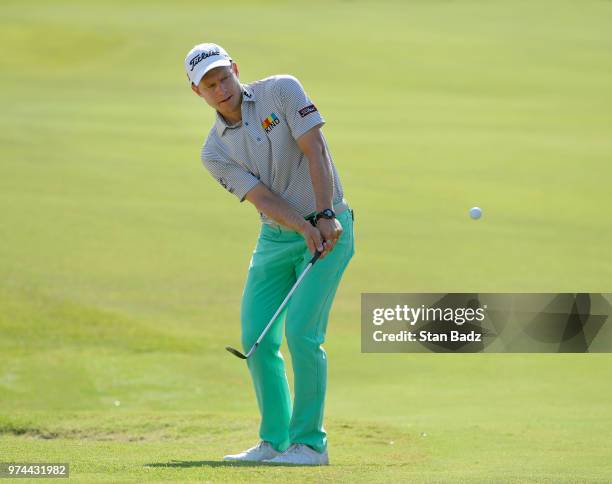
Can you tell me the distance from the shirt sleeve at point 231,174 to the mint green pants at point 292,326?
254 millimetres

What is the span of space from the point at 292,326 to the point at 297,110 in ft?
3.22

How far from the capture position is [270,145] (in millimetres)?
5609

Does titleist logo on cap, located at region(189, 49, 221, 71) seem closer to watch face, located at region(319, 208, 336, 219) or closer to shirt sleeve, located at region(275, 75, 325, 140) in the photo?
shirt sleeve, located at region(275, 75, 325, 140)

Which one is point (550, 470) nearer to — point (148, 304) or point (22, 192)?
point (148, 304)

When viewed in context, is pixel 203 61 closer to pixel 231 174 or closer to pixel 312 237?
pixel 231 174

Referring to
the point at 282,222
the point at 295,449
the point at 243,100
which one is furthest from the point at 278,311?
the point at 243,100

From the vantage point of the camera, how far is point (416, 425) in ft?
24.9

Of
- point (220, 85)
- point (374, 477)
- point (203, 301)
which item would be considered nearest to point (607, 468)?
point (374, 477)

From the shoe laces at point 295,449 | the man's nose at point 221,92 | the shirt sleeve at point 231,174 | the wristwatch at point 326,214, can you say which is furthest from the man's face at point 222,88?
the shoe laces at point 295,449

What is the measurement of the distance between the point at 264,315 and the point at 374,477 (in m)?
1.17

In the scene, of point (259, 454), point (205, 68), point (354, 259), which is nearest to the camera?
point (205, 68)

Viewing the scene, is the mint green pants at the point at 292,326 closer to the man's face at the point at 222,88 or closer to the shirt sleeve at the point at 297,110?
the shirt sleeve at the point at 297,110

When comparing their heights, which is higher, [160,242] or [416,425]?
[160,242]

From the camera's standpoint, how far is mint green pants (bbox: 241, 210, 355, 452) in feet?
18.5
